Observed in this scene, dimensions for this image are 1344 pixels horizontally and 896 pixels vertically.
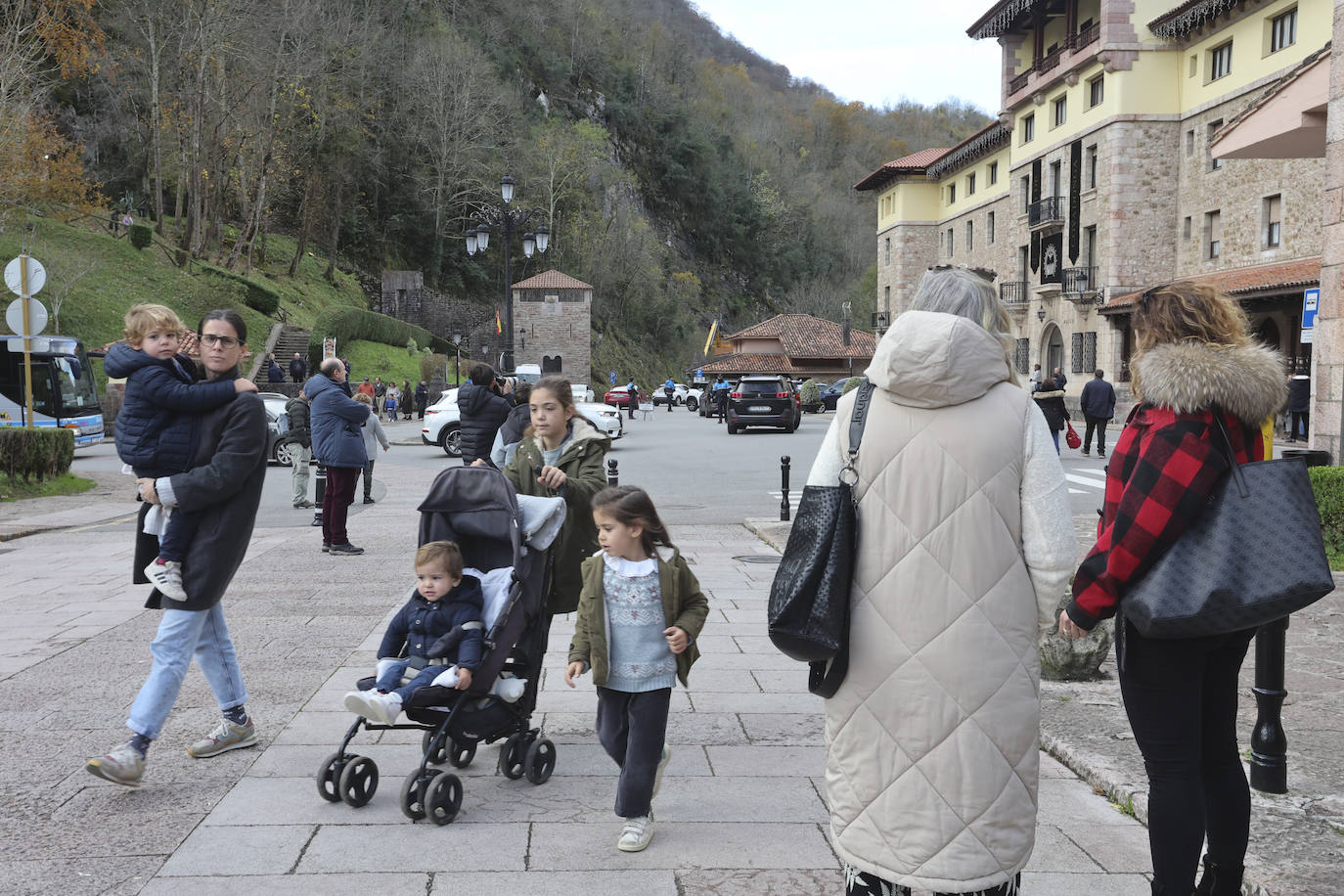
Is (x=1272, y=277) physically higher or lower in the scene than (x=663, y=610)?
higher

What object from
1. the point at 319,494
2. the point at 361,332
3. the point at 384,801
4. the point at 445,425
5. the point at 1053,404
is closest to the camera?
the point at 384,801

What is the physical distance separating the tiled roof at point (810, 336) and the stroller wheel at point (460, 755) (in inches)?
2922

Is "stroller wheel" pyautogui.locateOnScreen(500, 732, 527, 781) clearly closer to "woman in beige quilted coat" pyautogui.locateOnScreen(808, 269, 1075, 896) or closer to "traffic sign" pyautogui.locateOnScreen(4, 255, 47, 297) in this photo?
"woman in beige quilted coat" pyautogui.locateOnScreen(808, 269, 1075, 896)

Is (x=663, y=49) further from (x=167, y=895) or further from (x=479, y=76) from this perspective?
(x=167, y=895)

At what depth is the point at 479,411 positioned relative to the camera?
10.4m

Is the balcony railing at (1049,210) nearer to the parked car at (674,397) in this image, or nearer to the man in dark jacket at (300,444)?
the parked car at (674,397)

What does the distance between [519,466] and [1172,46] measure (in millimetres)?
38122

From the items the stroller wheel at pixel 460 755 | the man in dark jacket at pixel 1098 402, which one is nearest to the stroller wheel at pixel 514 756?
the stroller wheel at pixel 460 755

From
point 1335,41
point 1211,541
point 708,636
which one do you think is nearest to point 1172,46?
point 1335,41

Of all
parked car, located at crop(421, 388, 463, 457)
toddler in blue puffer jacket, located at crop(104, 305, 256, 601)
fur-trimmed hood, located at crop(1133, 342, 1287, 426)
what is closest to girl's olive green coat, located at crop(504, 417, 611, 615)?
toddler in blue puffer jacket, located at crop(104, 305, 256, 601)

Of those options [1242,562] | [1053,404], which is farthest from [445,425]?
[1242,562]

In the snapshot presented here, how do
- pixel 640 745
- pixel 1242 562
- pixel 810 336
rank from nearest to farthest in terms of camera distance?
pixel 1242 562
pixel 640 745
pixel 810 336

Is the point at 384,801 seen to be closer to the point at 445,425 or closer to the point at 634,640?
the point at 634,640

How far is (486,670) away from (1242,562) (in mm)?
2508
